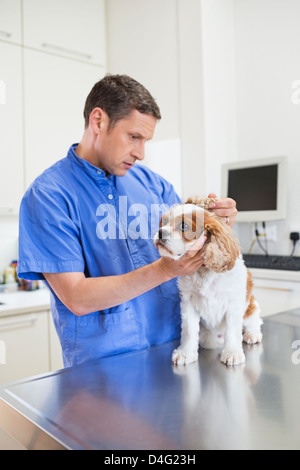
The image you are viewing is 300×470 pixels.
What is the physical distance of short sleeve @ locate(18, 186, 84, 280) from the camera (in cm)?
106

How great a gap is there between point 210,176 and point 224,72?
0.82 metres

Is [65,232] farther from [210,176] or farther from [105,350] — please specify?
[210,176]

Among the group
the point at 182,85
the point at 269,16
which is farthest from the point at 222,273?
the point at 269,16

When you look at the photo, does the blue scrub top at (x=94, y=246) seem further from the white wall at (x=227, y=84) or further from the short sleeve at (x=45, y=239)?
the white wall at (x=227, y=84)

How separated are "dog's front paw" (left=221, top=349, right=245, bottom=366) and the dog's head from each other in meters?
0.22

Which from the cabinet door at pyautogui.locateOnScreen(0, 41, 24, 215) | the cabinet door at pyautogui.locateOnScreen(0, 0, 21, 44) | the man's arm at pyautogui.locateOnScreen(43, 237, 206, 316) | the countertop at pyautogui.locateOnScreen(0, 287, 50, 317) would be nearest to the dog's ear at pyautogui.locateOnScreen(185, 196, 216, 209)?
the man's arm at pyautogui.locateOnScreen(43, 237, 206, 316)

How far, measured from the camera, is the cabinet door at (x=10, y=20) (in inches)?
114

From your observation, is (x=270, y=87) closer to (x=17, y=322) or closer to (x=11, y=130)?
(x=11, y=130)

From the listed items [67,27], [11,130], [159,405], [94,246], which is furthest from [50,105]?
[159,405]

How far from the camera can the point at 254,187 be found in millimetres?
2783

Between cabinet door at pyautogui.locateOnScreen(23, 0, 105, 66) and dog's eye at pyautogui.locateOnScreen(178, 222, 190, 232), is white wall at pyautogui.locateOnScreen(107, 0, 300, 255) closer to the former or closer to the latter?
cabinet door at pyautogui.locateOnScreen(23, 0, 105, 66)

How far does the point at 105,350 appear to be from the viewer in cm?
115

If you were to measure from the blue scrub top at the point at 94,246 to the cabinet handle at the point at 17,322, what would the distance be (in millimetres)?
1222

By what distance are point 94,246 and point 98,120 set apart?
14.0 inches
